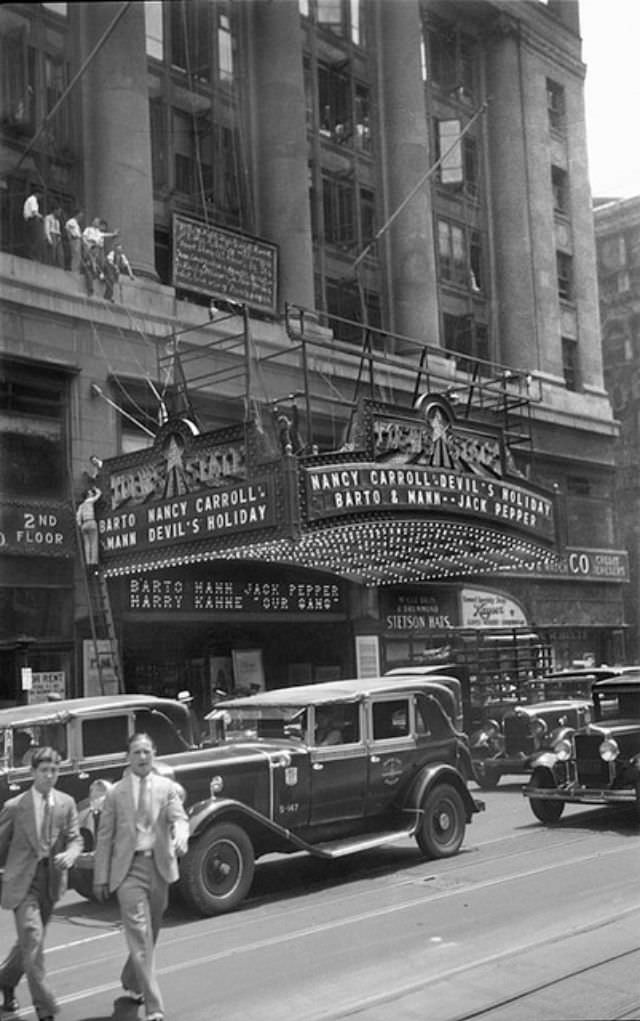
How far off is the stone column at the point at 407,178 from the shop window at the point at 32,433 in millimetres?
11157

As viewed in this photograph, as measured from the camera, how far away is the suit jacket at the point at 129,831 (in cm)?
740

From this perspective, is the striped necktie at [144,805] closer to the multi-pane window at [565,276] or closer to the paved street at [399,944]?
the paved street at [399,944]

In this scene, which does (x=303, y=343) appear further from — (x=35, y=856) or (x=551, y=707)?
(x=35, y=856)

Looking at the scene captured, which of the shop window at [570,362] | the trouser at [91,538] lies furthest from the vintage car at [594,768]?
the shop window at [570,362]

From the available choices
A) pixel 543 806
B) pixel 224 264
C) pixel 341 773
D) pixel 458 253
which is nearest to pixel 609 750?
pixel 543 806

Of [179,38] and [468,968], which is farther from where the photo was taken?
[179,38]

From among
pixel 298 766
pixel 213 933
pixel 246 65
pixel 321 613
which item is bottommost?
pixel 213 933

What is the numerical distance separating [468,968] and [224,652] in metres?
17.3

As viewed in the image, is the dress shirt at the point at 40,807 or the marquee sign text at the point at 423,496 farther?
the marquee sign text at the point at 423,496

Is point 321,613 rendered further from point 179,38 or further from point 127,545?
point 179,38

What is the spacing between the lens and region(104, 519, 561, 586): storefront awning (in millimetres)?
20234

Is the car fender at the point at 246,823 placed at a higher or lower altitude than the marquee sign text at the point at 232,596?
lower

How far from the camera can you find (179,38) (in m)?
27.3

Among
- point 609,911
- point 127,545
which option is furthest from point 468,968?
point 127,545
